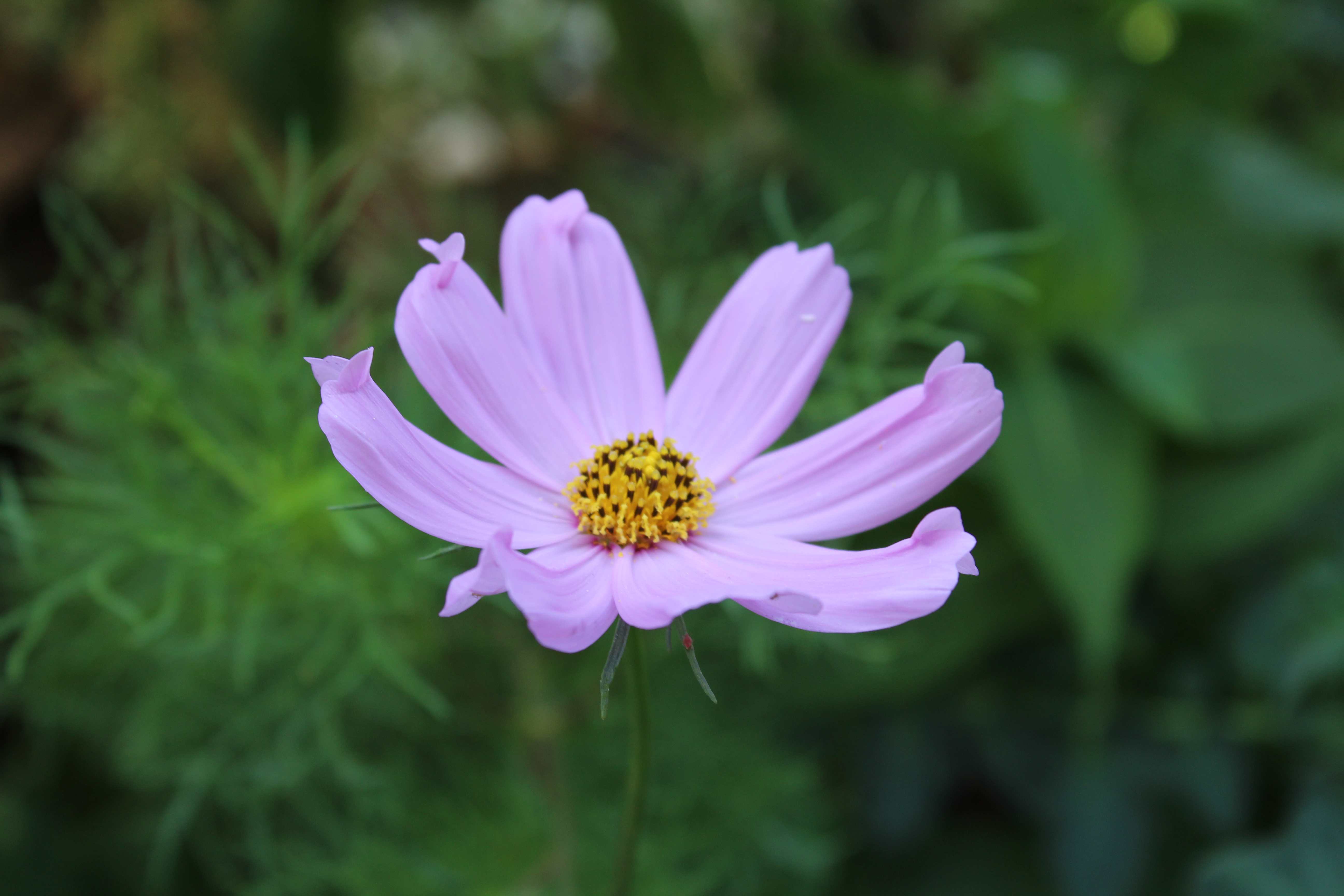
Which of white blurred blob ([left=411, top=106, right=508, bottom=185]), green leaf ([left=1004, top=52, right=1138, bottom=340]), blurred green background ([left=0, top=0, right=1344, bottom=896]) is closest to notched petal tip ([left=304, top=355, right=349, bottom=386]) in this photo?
blurred green background ([left=0, top=0, right=1344, bottom=896])

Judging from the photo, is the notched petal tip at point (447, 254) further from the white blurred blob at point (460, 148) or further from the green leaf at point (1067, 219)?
the white blurred blob at point (460, 148)

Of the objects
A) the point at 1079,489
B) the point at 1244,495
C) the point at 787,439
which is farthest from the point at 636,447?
the point at 1244,495

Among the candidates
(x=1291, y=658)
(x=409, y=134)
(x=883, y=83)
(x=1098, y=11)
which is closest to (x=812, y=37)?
(x=883, y=83)

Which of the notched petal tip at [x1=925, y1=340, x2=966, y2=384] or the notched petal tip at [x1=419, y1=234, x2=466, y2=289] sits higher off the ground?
the notched petal tip at [x1=419, y1=234, x2=466, y2=289]

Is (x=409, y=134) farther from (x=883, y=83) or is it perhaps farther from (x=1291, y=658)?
(x=1291, y=658)

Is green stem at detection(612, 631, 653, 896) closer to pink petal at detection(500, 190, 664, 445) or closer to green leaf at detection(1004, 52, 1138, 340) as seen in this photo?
pink petal at detection(500, 190, 664, 445)

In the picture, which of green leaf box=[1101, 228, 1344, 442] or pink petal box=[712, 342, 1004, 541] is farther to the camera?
green leaf box=[1101, 228, 1344, 442]

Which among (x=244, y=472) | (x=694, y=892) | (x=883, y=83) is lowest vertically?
(x=694, y=892)
